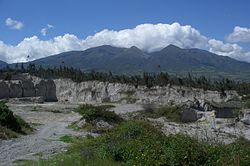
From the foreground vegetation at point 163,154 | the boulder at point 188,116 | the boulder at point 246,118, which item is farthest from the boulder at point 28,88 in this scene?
the foreground vegetation at point 163,154

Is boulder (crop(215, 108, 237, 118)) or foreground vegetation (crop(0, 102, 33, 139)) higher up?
foreground vegetation (crop(0, 102, 33, 139))

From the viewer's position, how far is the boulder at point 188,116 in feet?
227

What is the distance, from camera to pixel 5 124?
3391 cm

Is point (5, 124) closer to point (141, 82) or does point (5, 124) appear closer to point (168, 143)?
point (168, 143)

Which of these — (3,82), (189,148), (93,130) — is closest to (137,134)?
(189,148)

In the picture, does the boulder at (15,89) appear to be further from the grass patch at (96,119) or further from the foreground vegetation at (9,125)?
the foreground vegetation at (9,125)

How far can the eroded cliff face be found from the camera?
383 feet

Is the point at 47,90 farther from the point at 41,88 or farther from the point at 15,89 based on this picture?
the point at 15,89

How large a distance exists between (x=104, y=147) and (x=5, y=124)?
17.6 metres

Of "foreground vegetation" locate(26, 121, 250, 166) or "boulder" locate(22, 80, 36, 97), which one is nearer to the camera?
"foreground vegetation" locate(26, 121, 250, 166)

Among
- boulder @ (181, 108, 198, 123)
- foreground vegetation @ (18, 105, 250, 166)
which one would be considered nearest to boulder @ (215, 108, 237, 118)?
boulder @ (181, 108, 198, 123)

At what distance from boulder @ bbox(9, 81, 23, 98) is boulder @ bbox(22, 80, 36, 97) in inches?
60.1

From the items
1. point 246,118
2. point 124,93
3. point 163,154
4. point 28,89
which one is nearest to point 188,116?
point 246,118

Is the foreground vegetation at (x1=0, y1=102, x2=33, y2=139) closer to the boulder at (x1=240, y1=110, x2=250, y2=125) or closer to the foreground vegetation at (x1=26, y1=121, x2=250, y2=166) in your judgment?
the foreground vegetation at (x1=26, y1=121, x2=250, y2=166)
